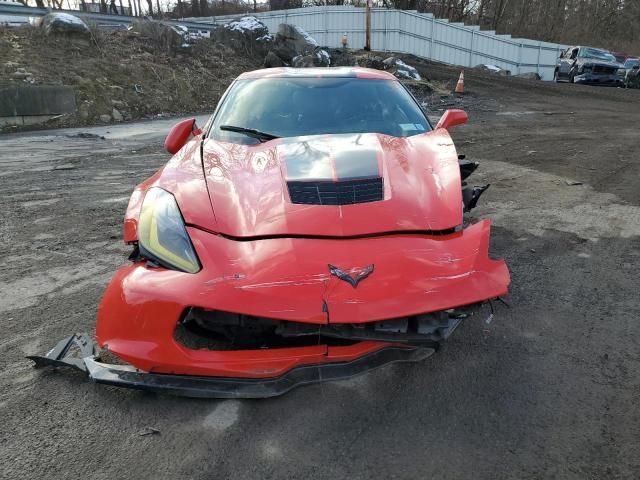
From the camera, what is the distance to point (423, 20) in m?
25.1

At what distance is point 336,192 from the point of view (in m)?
2.47

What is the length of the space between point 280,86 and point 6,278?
243 cm

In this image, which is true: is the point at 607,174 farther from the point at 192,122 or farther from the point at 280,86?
the point at 192,122

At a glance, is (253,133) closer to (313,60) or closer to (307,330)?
(307,330)

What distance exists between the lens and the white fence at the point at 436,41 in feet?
82.0

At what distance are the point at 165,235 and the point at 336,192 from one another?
0.85 metres

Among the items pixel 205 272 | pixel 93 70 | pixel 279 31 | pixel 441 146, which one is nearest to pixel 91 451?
pixel 205 272

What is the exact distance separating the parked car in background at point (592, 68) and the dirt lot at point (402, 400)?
2002cm

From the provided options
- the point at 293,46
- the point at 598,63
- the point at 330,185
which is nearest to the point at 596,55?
the point at 598,63

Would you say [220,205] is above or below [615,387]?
above

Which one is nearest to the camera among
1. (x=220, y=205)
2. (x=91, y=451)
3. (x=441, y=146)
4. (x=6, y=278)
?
(x=91, y=451)

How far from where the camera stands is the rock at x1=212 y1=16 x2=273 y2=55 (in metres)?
20.0

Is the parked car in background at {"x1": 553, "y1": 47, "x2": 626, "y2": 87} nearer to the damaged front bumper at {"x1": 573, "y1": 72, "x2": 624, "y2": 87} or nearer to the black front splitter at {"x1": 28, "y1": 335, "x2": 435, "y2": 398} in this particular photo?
the damaged front bumper at {"x1": 573, "y1": 72, "x2": 624, "y2": 87}

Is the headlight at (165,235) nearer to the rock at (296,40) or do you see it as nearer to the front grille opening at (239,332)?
the front grille opening at (239,332)
